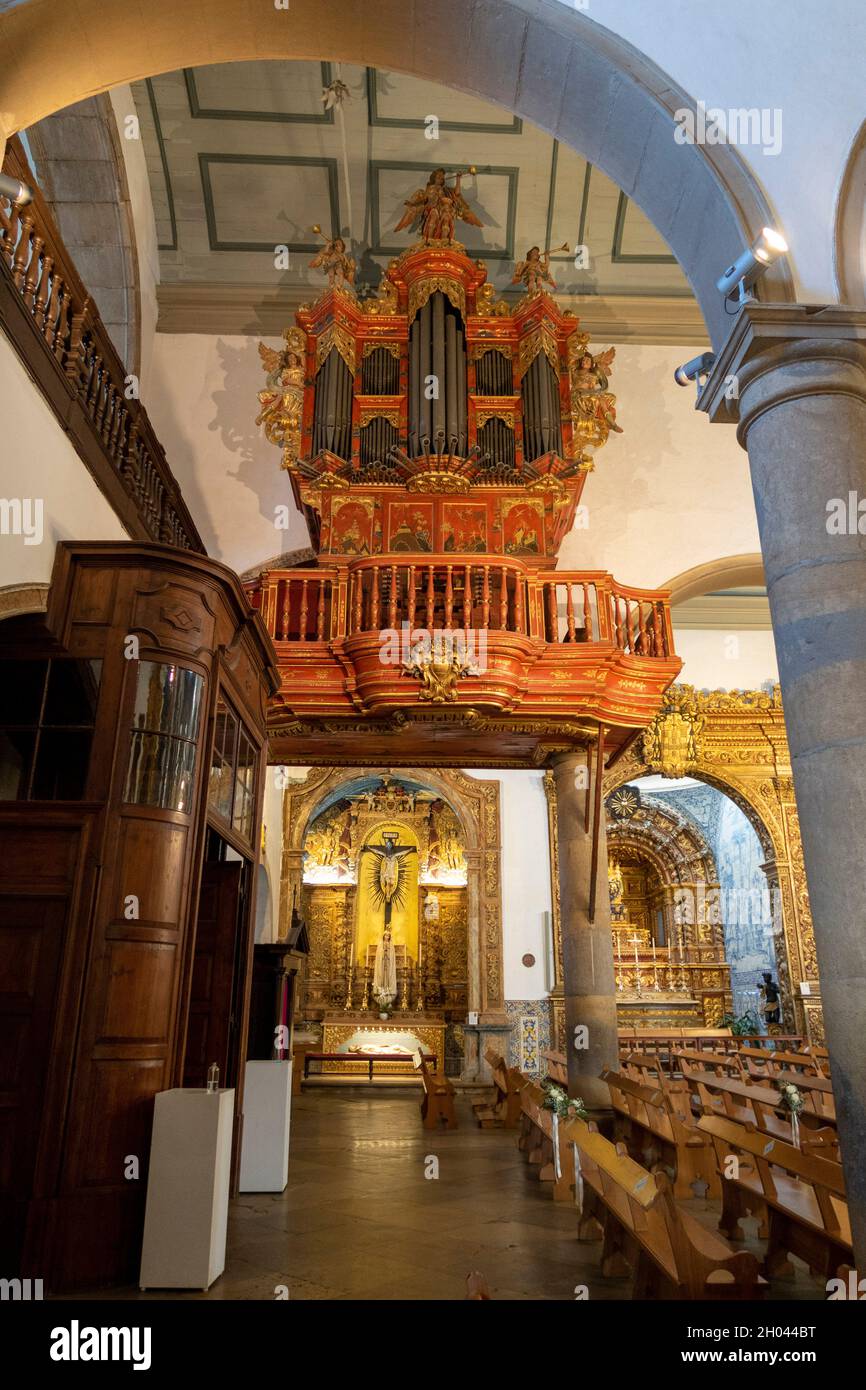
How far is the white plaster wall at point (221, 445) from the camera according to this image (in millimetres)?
12430

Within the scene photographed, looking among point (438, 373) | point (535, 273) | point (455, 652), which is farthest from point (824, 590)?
point (535, 273)

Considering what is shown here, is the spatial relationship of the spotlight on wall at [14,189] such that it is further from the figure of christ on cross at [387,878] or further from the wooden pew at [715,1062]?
the figure of christ on cross at [387,878]

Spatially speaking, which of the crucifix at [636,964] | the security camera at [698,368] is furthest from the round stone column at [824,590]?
the crucifix at [636,964]

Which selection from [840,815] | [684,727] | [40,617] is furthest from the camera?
[684,727]

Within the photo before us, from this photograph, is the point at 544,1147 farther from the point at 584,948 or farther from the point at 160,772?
the point at 160,772

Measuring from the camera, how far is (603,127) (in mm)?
5004

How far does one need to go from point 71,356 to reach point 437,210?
707 centimetres

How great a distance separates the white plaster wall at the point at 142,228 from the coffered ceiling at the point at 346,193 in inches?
7.3

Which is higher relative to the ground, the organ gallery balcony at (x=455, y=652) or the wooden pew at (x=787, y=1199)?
the organ gallery balcony at (x=455, y=652)

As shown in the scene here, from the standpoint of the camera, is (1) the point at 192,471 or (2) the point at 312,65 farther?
(1) the point at 192,471

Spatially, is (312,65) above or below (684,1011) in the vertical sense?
above

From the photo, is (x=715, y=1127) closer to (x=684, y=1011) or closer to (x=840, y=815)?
(x=840, y=815)
